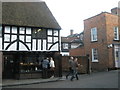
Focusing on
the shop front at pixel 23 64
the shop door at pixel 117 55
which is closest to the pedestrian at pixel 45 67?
the shop front at pixel 23 64

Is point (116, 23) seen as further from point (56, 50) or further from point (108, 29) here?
point (56, 50)

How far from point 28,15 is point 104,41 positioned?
1017 centimetres

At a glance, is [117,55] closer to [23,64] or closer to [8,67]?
[23,64]

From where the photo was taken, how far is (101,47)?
24.6m

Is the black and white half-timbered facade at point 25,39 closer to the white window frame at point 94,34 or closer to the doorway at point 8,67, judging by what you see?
the doorway at point 8,67

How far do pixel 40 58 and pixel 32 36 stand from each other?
2.30 m

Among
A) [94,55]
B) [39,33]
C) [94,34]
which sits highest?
[94,34]

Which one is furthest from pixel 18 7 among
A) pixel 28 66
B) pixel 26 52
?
pixel 28 66

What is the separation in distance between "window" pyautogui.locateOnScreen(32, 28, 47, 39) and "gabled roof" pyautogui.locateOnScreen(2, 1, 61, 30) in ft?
1.69

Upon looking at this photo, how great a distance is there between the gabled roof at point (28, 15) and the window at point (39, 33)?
0.51 m

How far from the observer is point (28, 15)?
19531 millimetres

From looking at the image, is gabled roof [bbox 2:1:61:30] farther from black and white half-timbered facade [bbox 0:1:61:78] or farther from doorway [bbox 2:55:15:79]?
A: doorway [bbox 2:55:15:79]

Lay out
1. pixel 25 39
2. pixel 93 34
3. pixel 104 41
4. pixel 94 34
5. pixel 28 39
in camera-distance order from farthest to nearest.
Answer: pixel 93 34, pixel 94 34, pixel 104 41, pixel 28 39, pixel 25 39

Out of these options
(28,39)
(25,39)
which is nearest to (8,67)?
(25,39)
